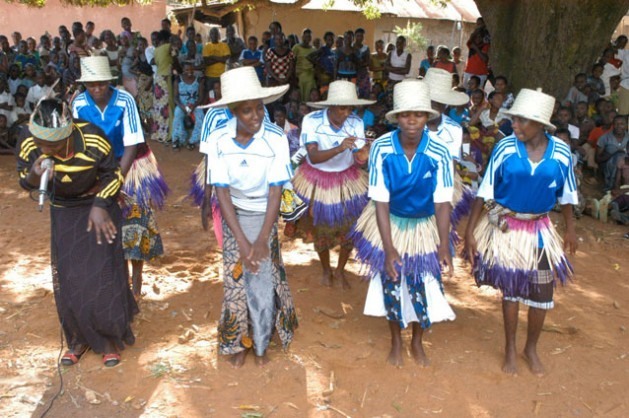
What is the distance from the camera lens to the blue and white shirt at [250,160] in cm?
378

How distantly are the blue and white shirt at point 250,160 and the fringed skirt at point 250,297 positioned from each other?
22 cm

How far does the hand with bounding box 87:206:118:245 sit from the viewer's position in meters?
3.76

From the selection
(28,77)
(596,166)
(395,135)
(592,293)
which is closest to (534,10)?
(596,166)

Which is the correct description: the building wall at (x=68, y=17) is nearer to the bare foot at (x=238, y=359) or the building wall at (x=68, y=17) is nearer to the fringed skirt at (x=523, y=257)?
the bare foot at (x=238, y=359)

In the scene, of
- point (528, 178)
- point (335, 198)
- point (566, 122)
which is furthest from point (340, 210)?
point (566, 122)

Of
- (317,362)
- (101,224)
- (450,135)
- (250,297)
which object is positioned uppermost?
(450,135)

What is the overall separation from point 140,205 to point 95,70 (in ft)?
3.62

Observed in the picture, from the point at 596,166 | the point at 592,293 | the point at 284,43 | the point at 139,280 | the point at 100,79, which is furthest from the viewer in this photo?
the point at 284,43

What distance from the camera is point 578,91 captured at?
30.9 feet

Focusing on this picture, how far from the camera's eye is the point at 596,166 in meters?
9.06

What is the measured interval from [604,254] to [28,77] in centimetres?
1024

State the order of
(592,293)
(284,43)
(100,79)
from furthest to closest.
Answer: (284,43) < (592,293) < (100,79)

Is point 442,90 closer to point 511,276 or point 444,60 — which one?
point 511,276

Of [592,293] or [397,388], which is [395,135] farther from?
[592,293]
